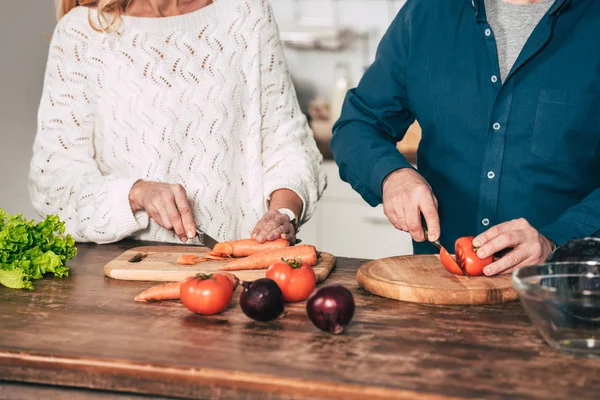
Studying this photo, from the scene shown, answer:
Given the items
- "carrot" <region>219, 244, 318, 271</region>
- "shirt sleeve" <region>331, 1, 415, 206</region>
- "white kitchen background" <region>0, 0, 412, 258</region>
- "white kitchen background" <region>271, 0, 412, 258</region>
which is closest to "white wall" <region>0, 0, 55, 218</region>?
"white kitchen background" <region>0, 0, 412, 258</region>

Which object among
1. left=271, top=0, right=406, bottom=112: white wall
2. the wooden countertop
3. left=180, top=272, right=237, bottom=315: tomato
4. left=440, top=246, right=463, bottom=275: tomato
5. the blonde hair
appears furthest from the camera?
left=271, top=0, right=406, bottom=112: white wall

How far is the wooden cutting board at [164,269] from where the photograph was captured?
1.74 metres

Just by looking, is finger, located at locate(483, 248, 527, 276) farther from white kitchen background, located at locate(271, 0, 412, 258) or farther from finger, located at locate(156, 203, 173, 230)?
white kitchen background, located at locate(271, 0, 412, 258)

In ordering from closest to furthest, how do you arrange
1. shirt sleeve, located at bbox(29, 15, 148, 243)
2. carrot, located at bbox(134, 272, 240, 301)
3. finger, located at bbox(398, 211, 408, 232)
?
carrot, located at bbox(134, 272, 240, 301), finger, located at bbox(398, 211, 408, 232), shirt sleeve, located at bbox(29, 15, 148, 243)

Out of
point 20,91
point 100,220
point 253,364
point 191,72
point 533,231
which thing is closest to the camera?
point 253,364

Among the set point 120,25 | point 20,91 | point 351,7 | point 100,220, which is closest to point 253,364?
point 100,220

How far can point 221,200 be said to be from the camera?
2.25m

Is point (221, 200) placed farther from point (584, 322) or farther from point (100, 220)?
point (584, 322)

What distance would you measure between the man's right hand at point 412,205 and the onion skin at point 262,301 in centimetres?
45

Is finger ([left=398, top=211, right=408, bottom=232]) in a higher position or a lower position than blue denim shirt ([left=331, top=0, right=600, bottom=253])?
lower

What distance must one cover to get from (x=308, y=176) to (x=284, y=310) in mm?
761

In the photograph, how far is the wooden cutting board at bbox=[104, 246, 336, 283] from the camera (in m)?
1.74

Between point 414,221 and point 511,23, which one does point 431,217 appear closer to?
point 414,221

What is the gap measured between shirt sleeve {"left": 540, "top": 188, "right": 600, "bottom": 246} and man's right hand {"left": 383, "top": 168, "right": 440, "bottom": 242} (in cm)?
26
